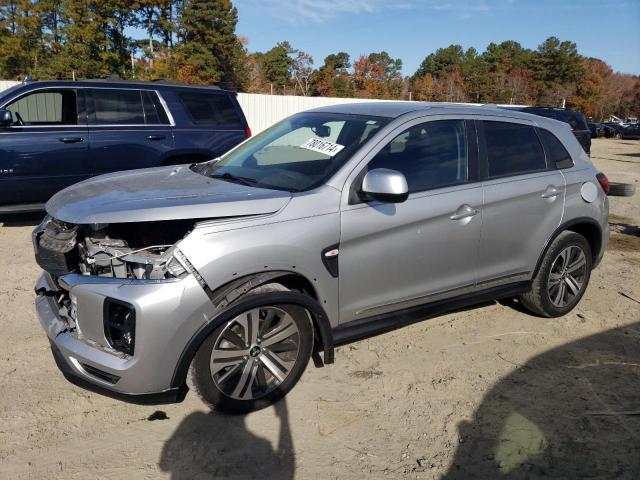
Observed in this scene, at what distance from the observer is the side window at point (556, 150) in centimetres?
450

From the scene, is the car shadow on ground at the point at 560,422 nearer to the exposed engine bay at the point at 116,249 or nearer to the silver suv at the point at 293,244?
the silver suv at the point at 293,244

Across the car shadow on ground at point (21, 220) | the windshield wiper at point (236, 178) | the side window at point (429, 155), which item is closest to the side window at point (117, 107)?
the car shadow on ground at point (21, 220)

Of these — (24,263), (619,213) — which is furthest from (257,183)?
(619,213)

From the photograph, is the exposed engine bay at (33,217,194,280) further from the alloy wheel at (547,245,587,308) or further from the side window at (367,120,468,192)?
the alloy wheel at (547,245,587,308)

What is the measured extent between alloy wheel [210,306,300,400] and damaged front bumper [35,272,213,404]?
0.23m

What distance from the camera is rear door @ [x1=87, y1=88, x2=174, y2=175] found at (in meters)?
7.17

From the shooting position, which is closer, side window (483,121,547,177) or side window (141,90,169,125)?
side window (483,121,547,177)

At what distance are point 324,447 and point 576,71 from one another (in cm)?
8181

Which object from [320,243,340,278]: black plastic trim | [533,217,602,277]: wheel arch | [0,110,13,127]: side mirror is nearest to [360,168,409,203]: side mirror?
[320,243,340,278]: black plastic trim

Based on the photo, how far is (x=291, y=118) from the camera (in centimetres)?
448

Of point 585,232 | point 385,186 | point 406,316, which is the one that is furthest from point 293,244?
point 585,232

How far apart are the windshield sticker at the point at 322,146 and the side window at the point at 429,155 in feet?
0.97

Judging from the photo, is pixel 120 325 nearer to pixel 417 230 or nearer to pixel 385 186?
pixel 385 186

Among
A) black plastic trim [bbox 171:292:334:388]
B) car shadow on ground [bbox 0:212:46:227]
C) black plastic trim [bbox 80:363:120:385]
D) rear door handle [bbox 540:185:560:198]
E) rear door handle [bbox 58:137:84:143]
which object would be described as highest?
rear door handle [bbox 58:137:84:143]
